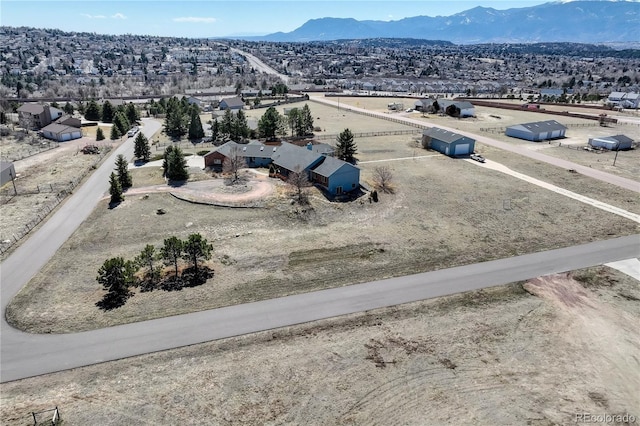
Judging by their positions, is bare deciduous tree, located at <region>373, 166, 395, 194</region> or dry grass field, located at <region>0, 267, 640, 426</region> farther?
bare deciduous tree, located at <region>373, 166, 395, 194</region>

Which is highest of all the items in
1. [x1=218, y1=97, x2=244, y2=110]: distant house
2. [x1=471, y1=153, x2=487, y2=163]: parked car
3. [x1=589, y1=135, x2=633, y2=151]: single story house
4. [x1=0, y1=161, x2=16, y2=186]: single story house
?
[x1=218, y1=97, x2=244, y2=110]: distant house

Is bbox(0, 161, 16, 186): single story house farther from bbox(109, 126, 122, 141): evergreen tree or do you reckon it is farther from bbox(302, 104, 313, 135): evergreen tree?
bbox(302, 104, 313, 135): evergreen tree

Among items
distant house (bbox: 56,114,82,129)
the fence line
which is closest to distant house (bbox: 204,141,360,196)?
the fence line

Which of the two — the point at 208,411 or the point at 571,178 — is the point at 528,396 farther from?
the point at 571,178

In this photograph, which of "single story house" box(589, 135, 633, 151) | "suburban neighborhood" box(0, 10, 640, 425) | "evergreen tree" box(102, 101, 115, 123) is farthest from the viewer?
"evergreen tree" box(102, 101, 115, 123)

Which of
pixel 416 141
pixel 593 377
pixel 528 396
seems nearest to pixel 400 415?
pixel 528 396
